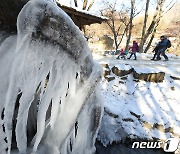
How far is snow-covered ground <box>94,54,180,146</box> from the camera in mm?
7285

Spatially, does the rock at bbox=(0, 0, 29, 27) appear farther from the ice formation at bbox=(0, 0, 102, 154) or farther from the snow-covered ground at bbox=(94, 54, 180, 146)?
the snow-covered ground at bbox=(94, 54, 180, 146)

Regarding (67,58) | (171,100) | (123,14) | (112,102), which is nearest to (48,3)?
(67,58)

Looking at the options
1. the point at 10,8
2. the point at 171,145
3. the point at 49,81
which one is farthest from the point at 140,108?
the point at 10,8

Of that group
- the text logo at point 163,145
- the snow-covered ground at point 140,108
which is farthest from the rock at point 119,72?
the text logo at point 163,145

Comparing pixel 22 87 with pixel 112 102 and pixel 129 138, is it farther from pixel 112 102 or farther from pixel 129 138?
pixel 112 102

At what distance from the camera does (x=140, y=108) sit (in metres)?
8.70

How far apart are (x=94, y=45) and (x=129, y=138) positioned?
23.4 meters

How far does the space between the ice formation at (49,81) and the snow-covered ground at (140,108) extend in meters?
4.14

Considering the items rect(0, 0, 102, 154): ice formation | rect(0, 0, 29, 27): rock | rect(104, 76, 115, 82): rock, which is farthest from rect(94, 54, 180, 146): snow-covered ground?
rect(0, 0, 29, 27): rock

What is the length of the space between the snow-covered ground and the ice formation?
13.6ft

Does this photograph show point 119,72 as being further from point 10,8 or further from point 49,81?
point 49,81

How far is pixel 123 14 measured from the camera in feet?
83.7

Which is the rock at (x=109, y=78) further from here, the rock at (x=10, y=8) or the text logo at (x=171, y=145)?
the rock at (x=10, y=8)

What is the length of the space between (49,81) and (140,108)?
22.0 ft
